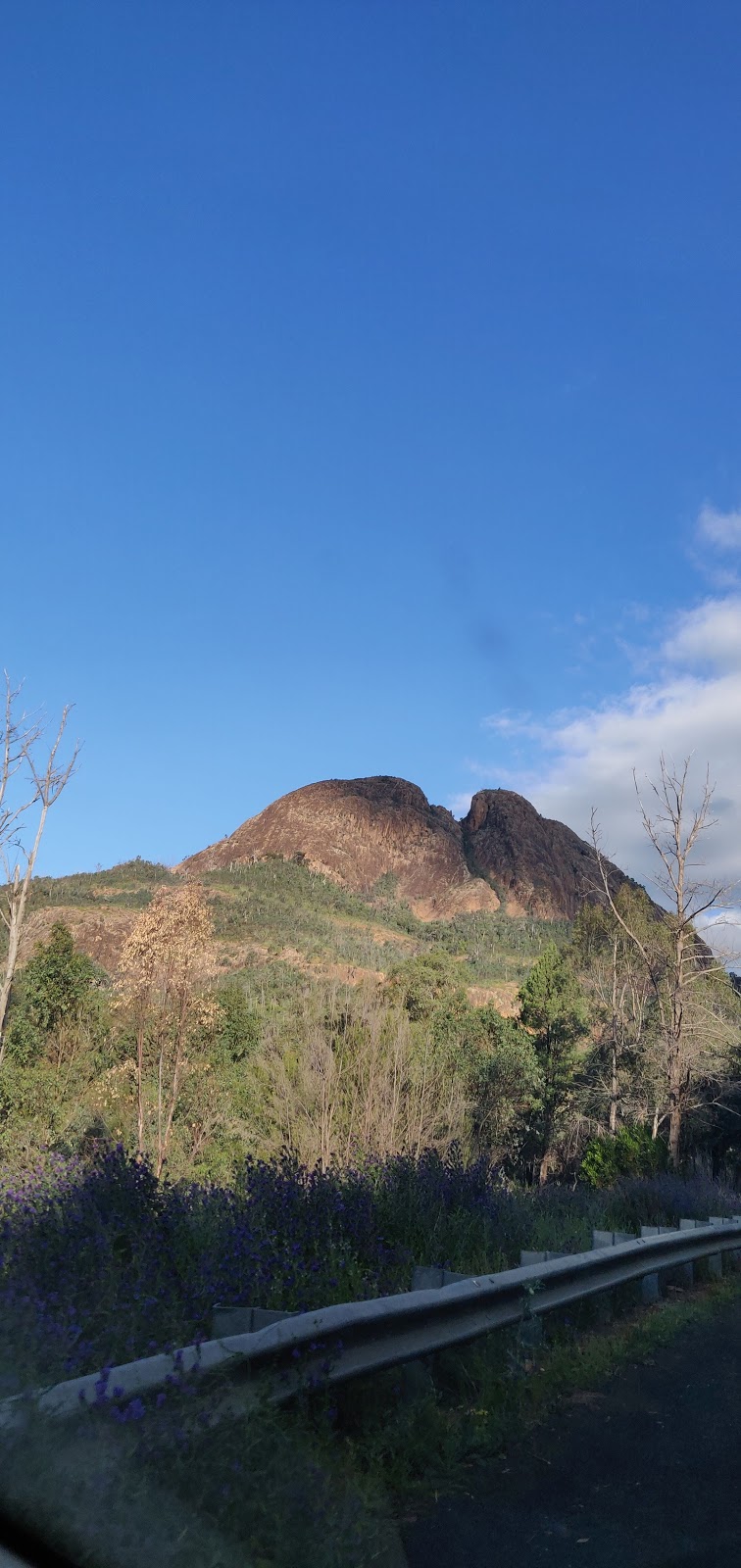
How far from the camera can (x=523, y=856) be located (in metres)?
136

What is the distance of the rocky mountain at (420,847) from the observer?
12244cm

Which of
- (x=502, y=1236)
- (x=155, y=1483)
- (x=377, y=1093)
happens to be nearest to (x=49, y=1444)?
(x=155, y=1483)

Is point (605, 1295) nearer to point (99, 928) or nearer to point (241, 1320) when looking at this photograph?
point (241, 1320)

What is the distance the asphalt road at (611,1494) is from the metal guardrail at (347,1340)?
1.67 feet

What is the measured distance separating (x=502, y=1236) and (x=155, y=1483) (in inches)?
226

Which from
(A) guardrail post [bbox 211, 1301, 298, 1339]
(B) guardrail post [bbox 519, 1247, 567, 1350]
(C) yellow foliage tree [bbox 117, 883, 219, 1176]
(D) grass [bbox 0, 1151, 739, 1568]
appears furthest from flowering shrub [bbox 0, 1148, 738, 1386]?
(C) yellow foliage tree [bbox 117, 883, 219, 1176]

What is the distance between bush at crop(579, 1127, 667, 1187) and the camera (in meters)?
23.5

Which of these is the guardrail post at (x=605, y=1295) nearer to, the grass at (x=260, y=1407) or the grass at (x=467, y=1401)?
the grass at (x=260, y=1407)

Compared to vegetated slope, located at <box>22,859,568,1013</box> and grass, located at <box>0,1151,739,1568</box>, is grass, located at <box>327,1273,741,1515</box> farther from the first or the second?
vegetated slope, located at <box>22,859,568,1013</box>

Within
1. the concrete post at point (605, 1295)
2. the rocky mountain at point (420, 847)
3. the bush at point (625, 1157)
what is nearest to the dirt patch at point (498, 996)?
the bush at point (625, 1157)

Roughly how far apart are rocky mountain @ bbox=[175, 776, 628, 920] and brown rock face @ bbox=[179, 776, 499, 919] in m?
0.12

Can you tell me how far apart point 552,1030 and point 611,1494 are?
44.7 metres

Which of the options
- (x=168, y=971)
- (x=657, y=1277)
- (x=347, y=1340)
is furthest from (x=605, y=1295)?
(x=168, y=971)

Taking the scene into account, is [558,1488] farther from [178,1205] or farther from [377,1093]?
[377,1093]
